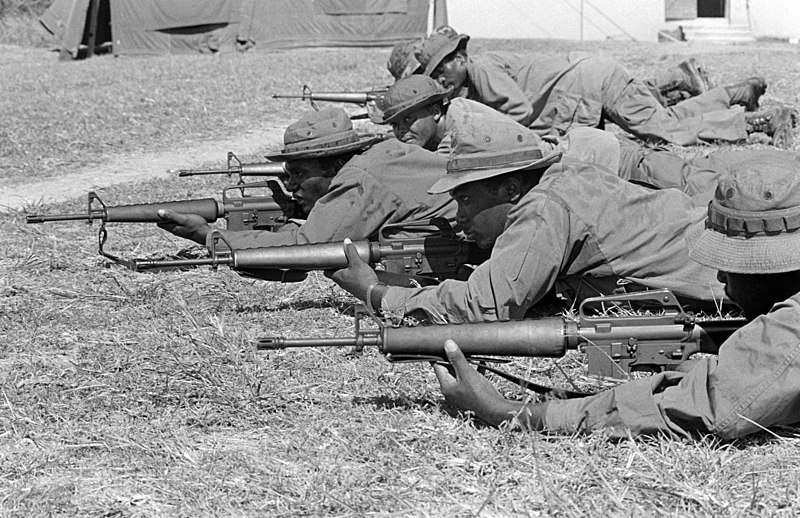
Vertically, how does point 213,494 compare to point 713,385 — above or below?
below

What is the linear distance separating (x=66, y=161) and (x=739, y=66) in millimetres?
9273

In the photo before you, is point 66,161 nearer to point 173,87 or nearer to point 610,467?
point 173,87

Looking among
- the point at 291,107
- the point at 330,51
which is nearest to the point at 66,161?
the point at 291,107

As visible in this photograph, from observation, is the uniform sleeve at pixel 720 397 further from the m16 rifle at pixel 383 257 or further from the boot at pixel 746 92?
the boot at pixel 746 92

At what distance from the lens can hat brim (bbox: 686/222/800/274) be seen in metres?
3.46

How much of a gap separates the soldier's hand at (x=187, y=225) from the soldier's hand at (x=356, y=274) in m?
1.46

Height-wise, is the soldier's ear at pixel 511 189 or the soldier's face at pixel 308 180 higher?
the soldier's ear at pixel 511 189

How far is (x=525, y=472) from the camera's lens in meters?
3.60

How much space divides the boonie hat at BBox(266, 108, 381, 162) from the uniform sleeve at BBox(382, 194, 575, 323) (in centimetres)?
180

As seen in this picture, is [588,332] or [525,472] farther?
[588,332]

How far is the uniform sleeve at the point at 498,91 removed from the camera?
30.7 ft

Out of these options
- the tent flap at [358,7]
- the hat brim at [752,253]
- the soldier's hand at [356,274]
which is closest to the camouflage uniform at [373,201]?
the soldier's hand at [356,274]

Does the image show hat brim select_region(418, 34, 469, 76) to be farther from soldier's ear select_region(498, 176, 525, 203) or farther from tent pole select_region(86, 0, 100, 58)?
tent pole select_region(86, 0, 100, 58)

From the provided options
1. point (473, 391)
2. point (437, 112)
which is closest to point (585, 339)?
point (473, 391)
